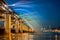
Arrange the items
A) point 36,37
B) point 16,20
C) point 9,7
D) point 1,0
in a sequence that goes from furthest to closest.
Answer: point 36,37 < point 16,20 < point 9,7 < point 1,0

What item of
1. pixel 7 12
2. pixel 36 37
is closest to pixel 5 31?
pixel 7 12

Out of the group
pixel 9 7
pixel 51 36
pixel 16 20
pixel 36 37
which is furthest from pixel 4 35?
pixel 51 36

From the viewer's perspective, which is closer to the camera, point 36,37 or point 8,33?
point 8,33

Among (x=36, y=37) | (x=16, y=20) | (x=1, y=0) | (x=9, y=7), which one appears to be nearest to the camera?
(x=1, y=0)

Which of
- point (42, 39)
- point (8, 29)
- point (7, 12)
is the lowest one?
point (42, 39)

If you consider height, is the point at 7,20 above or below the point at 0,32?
above

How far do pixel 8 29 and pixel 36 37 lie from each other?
443 centimetres

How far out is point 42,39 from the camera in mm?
10109

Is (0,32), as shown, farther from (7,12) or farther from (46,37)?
(46,37)

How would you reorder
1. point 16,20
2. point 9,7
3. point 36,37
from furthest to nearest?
point 36,37 → point 16,20 → point 9,7

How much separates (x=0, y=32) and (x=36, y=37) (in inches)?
172

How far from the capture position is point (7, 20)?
5.62 metres

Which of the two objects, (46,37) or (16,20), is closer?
(16,20)

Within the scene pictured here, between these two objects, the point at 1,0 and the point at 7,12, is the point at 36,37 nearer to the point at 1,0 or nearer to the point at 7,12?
the point at 7,12
